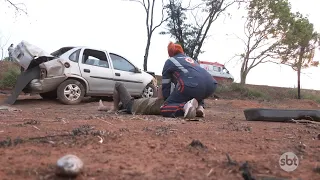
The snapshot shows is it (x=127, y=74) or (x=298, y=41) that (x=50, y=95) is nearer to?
(x=127, y=74)

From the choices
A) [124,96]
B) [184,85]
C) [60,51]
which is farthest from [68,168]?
[60,51]

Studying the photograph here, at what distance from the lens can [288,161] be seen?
278 centimetres

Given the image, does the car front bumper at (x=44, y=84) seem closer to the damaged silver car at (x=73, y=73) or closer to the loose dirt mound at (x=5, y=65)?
the damaged silver car at (x=73, y=73)

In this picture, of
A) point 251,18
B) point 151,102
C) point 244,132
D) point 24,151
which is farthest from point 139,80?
point 251,18

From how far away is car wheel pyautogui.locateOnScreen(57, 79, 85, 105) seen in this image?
9.88 meters

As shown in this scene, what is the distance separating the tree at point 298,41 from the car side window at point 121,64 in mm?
16574

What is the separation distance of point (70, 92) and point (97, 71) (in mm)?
999

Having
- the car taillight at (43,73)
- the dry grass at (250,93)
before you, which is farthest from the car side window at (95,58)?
the dry grass at (250,93)

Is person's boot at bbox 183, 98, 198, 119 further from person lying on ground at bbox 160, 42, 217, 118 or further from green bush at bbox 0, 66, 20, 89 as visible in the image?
green bush at bbox 0, 66, 20, 89

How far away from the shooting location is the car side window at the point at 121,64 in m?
11.1

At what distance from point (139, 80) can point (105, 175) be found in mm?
9133

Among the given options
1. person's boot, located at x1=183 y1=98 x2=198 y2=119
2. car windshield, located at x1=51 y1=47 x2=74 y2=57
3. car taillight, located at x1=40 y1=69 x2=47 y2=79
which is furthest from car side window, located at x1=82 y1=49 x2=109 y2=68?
person's boot, located at x1=183 y1=98 x2=198 y2=119

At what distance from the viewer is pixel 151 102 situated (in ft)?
21.2

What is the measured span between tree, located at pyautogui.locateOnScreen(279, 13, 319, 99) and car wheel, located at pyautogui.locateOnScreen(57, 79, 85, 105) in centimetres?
1839
